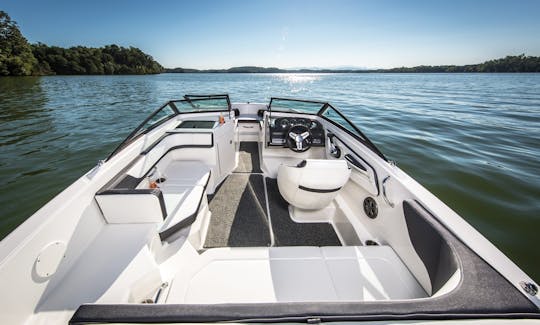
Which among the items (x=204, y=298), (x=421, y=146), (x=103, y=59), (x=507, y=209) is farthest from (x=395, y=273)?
(x=103, y=59)

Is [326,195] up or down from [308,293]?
up

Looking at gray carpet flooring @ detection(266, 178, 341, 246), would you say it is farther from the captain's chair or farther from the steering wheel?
the steering wheel

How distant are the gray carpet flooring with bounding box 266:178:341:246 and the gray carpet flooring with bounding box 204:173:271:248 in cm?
11

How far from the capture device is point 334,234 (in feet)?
6.91

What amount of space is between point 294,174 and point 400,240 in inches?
36.4

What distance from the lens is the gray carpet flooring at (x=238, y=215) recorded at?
2004mm

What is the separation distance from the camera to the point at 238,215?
2.33 metres

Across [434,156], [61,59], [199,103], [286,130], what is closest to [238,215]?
[286,130]

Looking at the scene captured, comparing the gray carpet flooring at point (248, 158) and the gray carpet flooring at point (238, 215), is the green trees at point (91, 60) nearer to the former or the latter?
the gray carpet flooring at point (248, 158)

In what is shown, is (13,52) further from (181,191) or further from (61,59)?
(181,191)

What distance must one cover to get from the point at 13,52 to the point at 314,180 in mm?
47941

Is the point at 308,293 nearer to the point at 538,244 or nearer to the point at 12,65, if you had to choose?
the point at 538,244

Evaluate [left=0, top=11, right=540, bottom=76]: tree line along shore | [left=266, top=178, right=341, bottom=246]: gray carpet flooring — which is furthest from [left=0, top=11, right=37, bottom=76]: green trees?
[left=266, top=178, right=341, bottom=246]: gray carpet flooring

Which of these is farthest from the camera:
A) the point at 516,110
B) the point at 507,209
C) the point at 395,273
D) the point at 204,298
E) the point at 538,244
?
the point at 516,110
